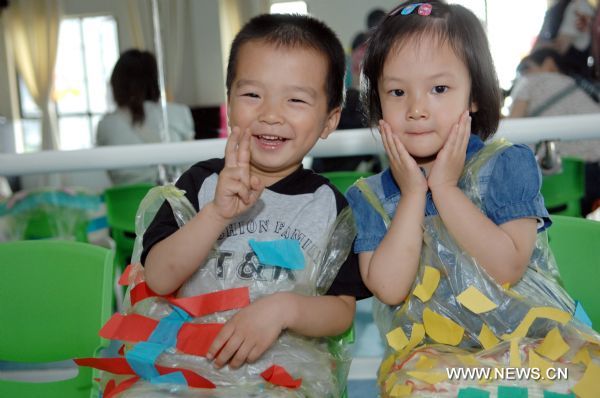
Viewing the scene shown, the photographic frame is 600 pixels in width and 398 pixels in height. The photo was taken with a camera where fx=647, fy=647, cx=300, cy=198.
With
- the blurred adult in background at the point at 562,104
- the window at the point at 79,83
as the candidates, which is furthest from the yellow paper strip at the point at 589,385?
the window at the point at 79,83

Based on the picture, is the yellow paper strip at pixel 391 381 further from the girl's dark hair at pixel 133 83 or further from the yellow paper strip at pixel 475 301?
the girl's dark hair at pixel 133 83

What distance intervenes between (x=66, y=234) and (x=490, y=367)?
7.76 ft

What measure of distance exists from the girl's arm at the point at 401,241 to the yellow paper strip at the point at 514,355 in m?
0.20

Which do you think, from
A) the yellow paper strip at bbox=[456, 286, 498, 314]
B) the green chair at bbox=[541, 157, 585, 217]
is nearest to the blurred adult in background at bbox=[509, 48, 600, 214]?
the green chair at bbox=[541, 157, 585, 217]

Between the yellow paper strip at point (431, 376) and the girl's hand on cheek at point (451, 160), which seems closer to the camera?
the yellow paper strip at point (431, 376)

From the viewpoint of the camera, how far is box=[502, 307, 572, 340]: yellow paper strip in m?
1.06

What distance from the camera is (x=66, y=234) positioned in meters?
2.92

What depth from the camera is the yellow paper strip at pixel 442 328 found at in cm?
110

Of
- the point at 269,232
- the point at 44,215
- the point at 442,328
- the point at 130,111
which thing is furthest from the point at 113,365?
the point at 130,111

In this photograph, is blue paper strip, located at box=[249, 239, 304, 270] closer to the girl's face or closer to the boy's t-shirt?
the boy's t-shirt

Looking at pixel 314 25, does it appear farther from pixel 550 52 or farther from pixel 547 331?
pixel 550 52

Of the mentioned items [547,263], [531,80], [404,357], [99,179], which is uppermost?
[531,80]

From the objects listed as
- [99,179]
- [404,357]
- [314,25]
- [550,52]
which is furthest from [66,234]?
[550,52]

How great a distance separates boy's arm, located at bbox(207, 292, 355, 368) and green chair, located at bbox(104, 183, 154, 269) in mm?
1527
